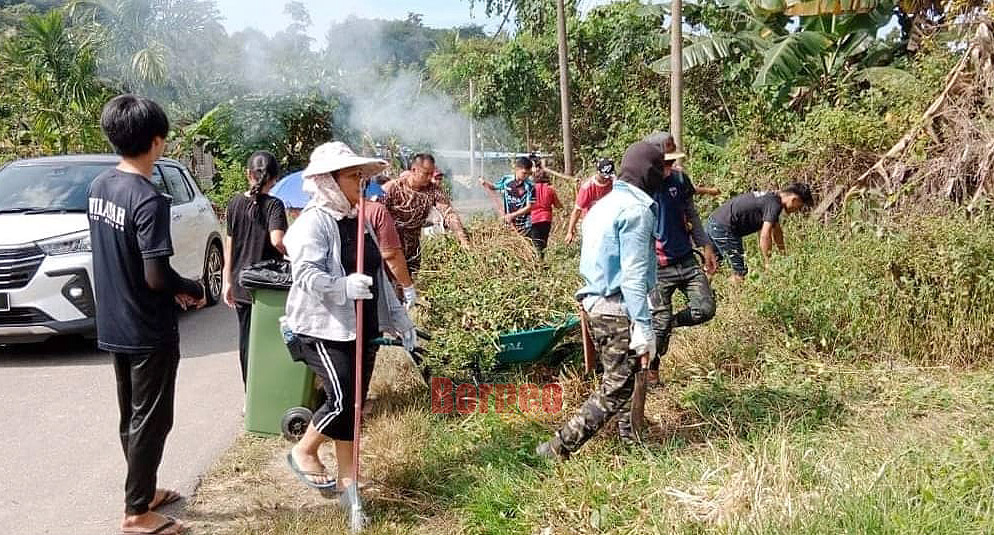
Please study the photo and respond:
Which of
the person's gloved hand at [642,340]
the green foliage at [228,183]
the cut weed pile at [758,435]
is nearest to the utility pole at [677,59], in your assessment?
the cut weed pile at [758,435]

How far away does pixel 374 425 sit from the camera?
507 centimetres

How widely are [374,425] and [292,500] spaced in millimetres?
866

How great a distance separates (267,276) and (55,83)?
17.0 metres

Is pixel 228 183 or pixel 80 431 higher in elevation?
pixel 228 183

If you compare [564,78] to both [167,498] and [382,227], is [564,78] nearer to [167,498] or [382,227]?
[382,227]

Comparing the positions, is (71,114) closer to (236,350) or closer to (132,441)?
(236,350)

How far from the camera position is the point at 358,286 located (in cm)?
363

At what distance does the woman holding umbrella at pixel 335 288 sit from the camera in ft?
12.2

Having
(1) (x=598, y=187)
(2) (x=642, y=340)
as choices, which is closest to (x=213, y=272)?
(1) (x=598, y=187)

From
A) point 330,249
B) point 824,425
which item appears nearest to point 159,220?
point 330,249

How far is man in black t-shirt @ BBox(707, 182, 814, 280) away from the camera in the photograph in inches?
289

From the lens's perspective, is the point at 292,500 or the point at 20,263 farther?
the point at 20,263

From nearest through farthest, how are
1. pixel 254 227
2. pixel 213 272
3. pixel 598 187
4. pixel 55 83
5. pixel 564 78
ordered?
pixel 254 227, pixel 598 187, pixel 213 272, pixel 564 78, pixel 55 83

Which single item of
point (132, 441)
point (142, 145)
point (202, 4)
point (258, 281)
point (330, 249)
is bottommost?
point (132, 441)
